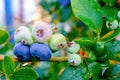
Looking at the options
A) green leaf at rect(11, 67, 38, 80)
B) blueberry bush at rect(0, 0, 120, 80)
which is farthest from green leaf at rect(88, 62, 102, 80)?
green leaf at rect(11, 67, 38, 80)

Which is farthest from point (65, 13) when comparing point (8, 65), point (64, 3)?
point (8, 65)

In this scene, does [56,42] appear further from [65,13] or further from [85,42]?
[65,13]

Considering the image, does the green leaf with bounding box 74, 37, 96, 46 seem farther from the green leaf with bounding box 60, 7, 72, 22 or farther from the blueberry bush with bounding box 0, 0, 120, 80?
the green leaf with bounding box 60, 7, 72, 22

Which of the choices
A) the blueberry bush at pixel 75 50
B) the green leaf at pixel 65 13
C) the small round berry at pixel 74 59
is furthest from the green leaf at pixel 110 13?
the green leaf at pixel 65 13

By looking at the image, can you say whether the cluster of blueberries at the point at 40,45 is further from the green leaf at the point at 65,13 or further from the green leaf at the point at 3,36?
the green leaf at the point at 65,13

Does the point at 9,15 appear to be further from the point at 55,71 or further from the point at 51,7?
the point at 55,71
